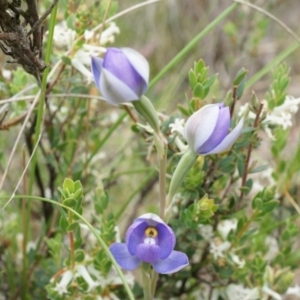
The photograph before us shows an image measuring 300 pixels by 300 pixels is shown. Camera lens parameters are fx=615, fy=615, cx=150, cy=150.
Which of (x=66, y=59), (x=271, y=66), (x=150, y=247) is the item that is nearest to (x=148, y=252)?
(x=150, y=247)

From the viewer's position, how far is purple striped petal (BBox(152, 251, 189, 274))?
24.6 inches

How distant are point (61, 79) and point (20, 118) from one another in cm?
9

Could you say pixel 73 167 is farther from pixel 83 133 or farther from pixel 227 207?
pixel 227 207

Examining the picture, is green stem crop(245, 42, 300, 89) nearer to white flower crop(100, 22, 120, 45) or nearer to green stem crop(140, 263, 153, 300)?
white flower crop(100, 22, 120, 45)

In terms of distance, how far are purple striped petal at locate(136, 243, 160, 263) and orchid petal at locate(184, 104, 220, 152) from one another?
11 cm

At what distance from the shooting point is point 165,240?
2.01 feet

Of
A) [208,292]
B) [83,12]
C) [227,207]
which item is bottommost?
[208,292]

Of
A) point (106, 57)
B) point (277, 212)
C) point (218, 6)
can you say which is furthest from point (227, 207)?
point (218, 6)

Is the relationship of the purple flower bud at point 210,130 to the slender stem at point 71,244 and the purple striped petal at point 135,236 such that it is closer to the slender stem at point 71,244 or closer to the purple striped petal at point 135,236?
the purple striped petal at point 135,236

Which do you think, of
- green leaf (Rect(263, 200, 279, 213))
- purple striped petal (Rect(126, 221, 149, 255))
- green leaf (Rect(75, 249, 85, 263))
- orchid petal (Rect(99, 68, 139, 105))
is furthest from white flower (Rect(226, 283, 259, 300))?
orchid petal (Rect(99, 68, 139, 105))

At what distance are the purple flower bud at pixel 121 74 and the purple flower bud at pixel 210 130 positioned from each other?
7 cm

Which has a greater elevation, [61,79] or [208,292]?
[61,79]

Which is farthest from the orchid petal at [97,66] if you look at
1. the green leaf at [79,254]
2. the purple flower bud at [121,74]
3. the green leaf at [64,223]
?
the green leaf at [79,254]

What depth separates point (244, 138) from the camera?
2.76ft
